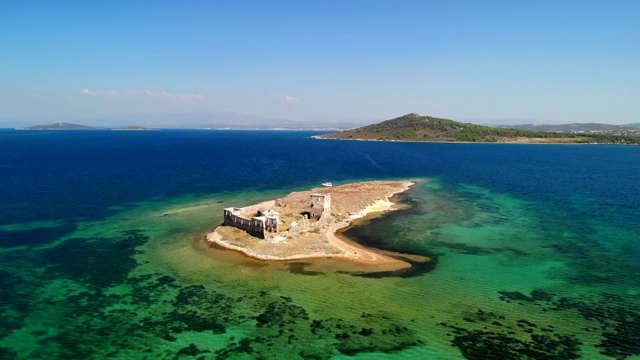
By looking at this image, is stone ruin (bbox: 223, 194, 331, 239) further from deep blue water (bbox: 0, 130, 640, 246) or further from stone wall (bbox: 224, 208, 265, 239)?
deep blue water (bbox: 0, 130, 640, 246)

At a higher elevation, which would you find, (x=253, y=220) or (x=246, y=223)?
(x=253, y=220)

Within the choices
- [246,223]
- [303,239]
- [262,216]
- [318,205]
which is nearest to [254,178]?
[318,205]

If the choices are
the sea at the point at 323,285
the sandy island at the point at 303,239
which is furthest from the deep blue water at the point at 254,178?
the sandy island at the point at 303,239

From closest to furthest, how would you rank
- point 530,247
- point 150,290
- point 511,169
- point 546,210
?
point 150,290 → point 530,247 → point 546,210 → point 511,169

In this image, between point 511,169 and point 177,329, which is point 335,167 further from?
point 177,329

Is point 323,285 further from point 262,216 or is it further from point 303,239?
point 262,216

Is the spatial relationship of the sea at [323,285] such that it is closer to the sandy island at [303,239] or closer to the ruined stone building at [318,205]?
the sandy island at [303,239]

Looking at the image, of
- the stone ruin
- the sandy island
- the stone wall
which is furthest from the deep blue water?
the sandy island

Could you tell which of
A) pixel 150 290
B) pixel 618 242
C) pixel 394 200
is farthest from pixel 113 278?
pixel 618 242
